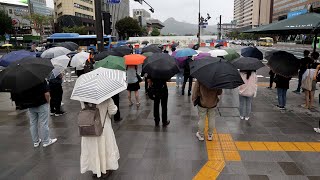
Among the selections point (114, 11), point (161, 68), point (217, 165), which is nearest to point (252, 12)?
point (114, 11)

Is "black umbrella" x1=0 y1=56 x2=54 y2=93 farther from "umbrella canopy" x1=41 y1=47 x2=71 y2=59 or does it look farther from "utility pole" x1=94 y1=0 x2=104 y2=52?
"utility pole" x1=94 y1=0 x2=104 y2=52

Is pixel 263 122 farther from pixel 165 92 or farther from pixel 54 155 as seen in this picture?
pixel 54 155

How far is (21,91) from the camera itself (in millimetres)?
4340

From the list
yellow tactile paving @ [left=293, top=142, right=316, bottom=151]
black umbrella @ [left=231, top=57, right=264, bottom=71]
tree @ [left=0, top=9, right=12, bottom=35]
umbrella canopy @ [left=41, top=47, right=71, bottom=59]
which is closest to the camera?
yellow tactile paving @ [left=293, top=142, right=316, bottom=151]

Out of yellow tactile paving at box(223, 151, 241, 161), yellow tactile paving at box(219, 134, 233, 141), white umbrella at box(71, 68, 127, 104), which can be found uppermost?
white umbrella at box(71, 68, 127, 104)

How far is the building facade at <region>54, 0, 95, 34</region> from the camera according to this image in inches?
2784

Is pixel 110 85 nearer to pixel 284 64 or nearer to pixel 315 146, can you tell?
pixel 315 146

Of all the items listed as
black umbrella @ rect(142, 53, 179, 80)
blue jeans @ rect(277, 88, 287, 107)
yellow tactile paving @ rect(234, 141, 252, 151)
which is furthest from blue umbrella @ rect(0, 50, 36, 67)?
blue jeans @ rect(277, 88, 287, 107)

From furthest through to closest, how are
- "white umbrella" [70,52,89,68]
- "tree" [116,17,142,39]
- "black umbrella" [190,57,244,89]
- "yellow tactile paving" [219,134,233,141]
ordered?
"tree" [116,17,142,39] < "white umbrella" [70,52,89,68] < "yellow tactile paving" [219,134,233,141] < "black umbrella" [190,57,244,89]

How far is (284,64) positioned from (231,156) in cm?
364

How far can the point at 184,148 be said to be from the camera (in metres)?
5.02

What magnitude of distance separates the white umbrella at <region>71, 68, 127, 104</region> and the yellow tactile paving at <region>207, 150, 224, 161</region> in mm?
2146

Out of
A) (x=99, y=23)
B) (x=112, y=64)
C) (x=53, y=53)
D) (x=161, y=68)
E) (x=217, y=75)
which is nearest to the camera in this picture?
(x=217, y=75)

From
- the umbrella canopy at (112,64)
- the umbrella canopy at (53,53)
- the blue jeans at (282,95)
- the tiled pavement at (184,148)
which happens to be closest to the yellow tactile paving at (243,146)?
the tiled pavement at (184,148)
